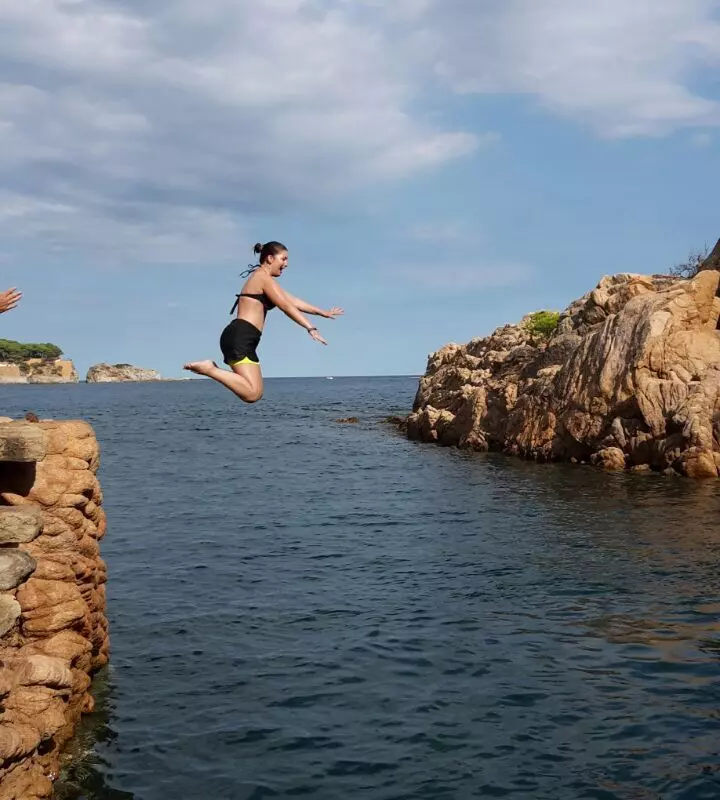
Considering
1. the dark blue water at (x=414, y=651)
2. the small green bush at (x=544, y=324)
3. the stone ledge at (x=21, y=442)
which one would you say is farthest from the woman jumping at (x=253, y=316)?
the small green bush at (x=544, y=324)

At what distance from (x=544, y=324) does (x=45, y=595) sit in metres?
42.4

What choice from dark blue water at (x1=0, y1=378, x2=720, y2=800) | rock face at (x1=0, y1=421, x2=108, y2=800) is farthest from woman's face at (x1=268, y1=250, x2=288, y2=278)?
dark blue water at (x1=0, y1=378, x2=720, y2=800)

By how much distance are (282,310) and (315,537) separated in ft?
46.9

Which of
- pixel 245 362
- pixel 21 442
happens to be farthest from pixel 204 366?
pixel 21 442

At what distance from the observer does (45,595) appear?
1078 centimetres

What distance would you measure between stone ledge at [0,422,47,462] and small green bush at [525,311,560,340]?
41335 mm

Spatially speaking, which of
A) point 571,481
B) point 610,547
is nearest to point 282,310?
point 610,547

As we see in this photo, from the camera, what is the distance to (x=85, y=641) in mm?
11648

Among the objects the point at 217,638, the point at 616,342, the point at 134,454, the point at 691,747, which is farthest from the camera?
the point at 134,454

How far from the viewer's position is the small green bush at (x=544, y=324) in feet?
160

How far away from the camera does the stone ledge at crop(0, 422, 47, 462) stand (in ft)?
27.9

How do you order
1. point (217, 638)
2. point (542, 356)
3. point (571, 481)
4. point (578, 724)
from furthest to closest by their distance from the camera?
1. point (542, 356)
2. point (571, 481)
3. point (217, 638)
4. point (578, 724)

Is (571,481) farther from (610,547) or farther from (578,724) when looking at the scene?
(578,724)

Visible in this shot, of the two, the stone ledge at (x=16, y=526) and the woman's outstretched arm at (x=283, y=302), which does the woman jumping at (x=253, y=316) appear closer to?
the woman's outstretched arm at (x=283, y=302)
